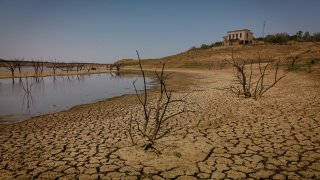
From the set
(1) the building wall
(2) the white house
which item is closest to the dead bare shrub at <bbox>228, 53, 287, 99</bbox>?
(2) the white house

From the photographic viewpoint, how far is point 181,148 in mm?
5117

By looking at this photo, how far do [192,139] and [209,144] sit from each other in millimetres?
496

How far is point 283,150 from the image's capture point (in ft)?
15.9

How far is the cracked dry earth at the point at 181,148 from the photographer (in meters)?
4.12

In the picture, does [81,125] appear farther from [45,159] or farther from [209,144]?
[209,144]

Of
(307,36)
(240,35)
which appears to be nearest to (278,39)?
(240,35)

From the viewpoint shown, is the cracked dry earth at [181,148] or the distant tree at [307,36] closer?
the cracked dry earth at [181,148]

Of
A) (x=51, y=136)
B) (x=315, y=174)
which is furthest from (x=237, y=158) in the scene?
(x=51, y=136)

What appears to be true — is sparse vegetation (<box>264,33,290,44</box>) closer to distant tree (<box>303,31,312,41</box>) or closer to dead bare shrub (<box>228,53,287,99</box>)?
distant tree (<box>303,31,312,41</box>)

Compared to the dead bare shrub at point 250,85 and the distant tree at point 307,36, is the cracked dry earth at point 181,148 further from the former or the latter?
the distant tree at point 307,36

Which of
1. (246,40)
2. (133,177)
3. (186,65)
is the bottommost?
(133,177)

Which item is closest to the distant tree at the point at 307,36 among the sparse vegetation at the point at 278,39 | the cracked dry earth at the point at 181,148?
the sparse vegetation at the point at 278,39

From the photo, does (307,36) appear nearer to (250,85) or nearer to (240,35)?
(240,35)

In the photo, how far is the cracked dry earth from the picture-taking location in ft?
13.5
